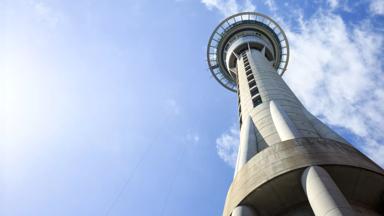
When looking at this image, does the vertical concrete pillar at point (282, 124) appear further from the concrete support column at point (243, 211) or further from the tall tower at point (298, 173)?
the concrete support column at point (243, 211)

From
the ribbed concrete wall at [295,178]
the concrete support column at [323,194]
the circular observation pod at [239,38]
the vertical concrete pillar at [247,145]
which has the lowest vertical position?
the concrete support column at [323,194]

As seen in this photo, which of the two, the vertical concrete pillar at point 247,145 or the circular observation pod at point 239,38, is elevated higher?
the circular observation pod at point 239,38

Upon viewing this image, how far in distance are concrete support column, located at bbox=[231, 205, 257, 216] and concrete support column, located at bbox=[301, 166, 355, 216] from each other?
246cm

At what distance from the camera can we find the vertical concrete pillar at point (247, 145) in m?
17.9

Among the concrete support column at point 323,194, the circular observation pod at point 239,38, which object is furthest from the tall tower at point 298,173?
the circular observation pod at point 239,38

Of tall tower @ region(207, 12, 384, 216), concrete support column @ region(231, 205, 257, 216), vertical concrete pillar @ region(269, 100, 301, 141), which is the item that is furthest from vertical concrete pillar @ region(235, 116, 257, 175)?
concrete support column @ region(231, 205, 257, 216)

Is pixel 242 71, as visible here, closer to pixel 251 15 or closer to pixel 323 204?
pixel 251 15

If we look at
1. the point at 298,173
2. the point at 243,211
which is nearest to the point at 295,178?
the point at 298,173

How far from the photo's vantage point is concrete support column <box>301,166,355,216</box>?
1068cm

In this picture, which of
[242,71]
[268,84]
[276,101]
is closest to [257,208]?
[276,101]

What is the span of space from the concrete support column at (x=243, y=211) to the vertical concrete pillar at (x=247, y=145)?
321cm

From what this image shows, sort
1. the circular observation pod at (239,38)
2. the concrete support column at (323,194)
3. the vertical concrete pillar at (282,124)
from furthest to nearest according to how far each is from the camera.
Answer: the circular observation pod at (239,38) → the vertical concrete pillar at (282,124) → the concrete support column at (323,194)

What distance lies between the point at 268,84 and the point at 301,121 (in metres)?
8.86

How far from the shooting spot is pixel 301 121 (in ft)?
68.0
